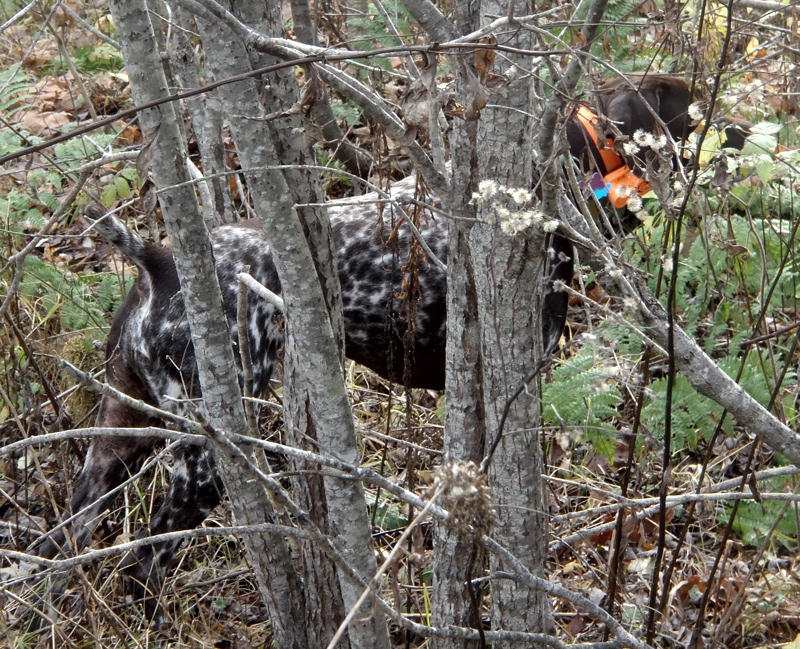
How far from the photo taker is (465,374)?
2471 millimetres

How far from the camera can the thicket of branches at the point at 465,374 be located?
6.22 feet

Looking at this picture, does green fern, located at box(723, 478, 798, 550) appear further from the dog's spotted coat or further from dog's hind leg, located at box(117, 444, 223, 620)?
dog's hind leg, located at box(117, 444, 223, 620)

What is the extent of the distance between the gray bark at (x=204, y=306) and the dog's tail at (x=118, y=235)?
1470 mm

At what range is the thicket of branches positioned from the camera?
74.7 inches

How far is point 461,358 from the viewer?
8.11ft

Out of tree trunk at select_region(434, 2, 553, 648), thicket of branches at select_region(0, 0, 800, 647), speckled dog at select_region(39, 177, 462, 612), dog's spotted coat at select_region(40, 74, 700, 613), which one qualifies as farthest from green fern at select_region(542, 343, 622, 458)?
tree trunk at select_region(434, 2, 553, 648)

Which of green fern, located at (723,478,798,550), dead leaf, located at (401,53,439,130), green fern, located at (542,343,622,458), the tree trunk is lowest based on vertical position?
green fern, located at (723,478,798,550)

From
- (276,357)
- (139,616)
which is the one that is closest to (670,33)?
(276,357)

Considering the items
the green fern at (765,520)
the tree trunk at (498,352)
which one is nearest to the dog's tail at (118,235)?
the tree trunk at (498,352)

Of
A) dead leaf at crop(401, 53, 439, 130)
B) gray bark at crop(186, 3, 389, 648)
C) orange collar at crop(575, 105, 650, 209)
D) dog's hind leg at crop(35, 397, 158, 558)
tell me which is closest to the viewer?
dead leaf at crop(401, 53, 439, 130)

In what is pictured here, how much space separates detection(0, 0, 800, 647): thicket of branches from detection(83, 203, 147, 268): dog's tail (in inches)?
12.7

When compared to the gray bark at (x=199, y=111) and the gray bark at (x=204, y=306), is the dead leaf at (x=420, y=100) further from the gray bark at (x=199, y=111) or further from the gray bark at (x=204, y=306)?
the gray bark at (x=199, y=111)

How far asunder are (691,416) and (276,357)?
1.96 m

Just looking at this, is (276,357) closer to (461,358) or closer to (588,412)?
(588,412)
